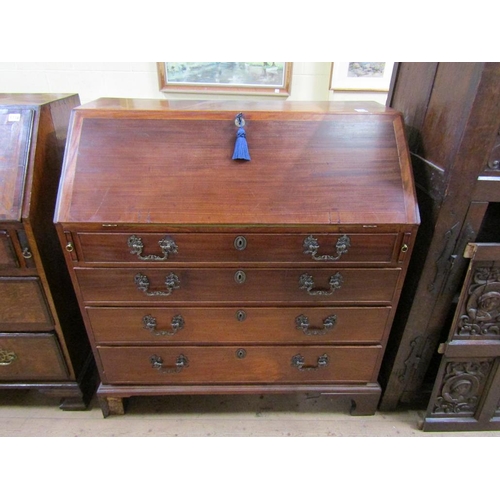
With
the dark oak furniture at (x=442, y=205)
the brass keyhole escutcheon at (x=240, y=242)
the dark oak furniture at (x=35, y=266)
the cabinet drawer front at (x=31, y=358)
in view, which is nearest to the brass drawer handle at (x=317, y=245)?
the brass keyhole escutcheon at (x=240, y=242)

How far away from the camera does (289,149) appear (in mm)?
1093

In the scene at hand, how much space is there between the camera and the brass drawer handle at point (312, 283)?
43.1 inches

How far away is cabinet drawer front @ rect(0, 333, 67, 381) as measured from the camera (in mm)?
1240

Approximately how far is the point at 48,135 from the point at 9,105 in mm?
140

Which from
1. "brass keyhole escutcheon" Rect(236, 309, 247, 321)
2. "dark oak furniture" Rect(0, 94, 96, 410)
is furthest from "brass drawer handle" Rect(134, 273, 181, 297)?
"dark oak furniture" Rect(0, 94, 96, 410)

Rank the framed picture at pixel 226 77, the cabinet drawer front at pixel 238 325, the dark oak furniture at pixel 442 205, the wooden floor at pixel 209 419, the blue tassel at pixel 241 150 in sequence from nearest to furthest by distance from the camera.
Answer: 1. the dark oak furniture at pixel 442 205
2. the blue tassel at pixel 241 150
3. the cabinet drawer front at pixel 238 325
4. the wooden floor at pixel 209 419
5. the framed picture at pixel 226 77

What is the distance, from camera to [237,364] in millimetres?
1278

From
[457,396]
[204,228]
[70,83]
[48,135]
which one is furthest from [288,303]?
[70,83]

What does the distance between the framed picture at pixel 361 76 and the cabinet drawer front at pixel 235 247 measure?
3.87 feet

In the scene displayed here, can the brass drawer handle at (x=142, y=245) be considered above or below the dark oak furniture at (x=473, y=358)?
above

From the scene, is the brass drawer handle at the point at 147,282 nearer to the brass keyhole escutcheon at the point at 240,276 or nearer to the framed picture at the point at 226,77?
the brass keyhole escutcheon at the point at 240,276

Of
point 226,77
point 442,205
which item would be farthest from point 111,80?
point 442,205

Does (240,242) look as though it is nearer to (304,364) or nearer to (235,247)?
(235,247)

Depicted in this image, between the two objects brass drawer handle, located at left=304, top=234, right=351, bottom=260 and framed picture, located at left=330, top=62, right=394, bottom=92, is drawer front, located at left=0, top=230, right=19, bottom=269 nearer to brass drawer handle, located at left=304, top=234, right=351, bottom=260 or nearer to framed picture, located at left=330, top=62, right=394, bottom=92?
brass drawer handle, located at left=304, top=234, right=351, bottom=260
